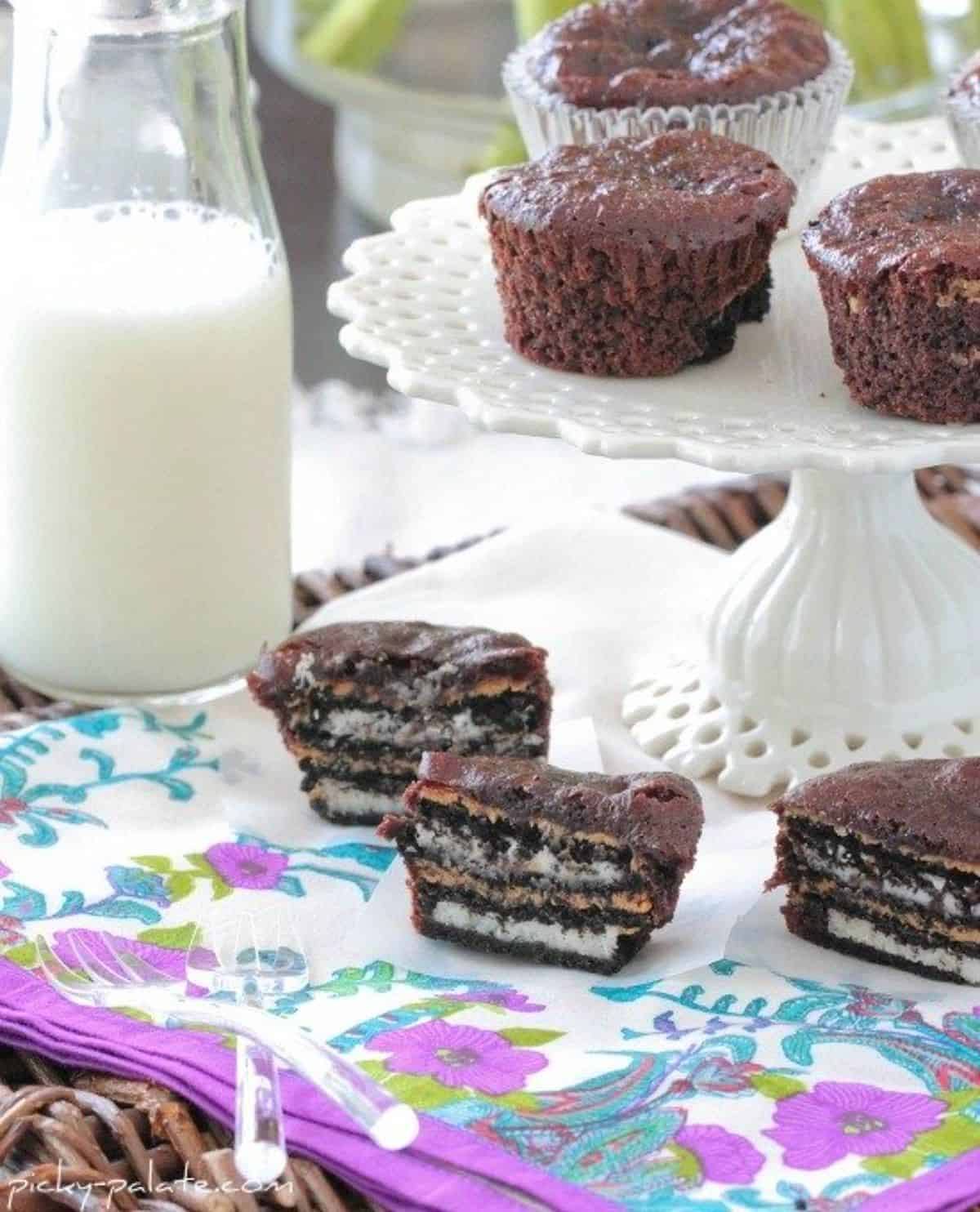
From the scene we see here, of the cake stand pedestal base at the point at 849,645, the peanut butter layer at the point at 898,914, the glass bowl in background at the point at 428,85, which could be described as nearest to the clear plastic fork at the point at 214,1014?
the peanut butter layer at the point at 898,914

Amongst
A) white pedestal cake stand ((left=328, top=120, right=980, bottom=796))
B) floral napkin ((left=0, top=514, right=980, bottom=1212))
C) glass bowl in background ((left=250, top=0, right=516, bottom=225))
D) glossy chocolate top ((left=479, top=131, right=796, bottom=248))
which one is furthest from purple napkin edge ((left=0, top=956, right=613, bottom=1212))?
glass bowl in background ((left=250, top=0, right=516, bottom=225))

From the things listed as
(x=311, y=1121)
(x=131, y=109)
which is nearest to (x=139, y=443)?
(x=131, y=109)

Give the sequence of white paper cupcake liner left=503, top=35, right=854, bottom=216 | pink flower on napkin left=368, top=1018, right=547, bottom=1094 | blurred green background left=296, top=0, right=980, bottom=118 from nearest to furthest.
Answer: pink flower on napkin left=368, top=1018, right=547, bottom=1094
white paper cupcake liner left=503, top=35, right=854, bottom=216
blurred green background left=296, top=0, right=980, bottom=118

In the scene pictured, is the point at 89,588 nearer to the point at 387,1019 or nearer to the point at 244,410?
the point at 244,410

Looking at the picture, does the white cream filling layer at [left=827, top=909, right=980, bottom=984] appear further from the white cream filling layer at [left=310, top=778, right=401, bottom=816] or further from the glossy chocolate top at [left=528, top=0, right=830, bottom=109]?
the glossy chocolate top at [left=528, top=0, right=830, bottom=109]

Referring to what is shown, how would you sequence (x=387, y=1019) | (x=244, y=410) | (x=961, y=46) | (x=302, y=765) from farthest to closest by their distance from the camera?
(x=961, y=46) → (x=244, y=410) → (x=302, y=765) → (x=387, y=1019)

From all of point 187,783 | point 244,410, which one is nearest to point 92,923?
point 187,783
